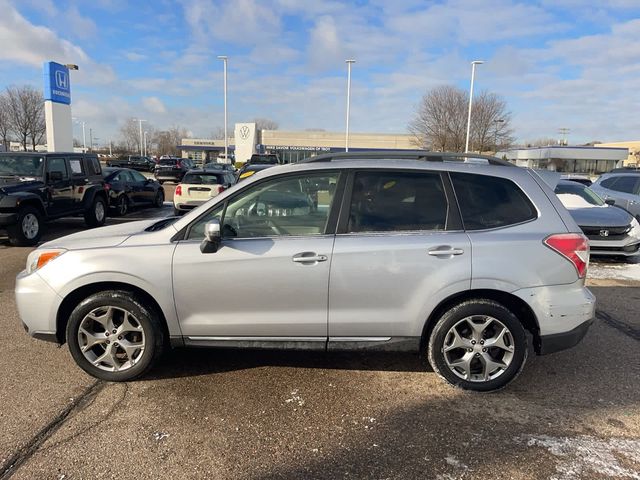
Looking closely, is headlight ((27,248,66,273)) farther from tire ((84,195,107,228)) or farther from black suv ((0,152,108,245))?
tire ((84,195,107,228))

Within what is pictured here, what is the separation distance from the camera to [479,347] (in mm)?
3568

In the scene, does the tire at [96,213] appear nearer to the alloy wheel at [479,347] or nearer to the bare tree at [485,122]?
the alloy wheel at [479,347]

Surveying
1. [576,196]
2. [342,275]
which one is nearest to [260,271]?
[342,275]

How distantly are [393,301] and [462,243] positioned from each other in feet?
2.22

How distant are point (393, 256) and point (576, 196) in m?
7.96

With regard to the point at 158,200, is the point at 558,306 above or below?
above

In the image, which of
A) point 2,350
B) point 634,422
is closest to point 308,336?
point 634,422

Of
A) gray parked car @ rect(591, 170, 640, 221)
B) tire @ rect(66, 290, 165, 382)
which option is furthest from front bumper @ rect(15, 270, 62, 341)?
gray parked car @ rect(591, 170, 640, 221)

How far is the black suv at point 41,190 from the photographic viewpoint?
8883 mm

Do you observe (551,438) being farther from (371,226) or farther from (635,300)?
(635,300)

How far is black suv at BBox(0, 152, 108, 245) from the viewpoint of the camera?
888 centimetres

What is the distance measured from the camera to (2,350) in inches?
169

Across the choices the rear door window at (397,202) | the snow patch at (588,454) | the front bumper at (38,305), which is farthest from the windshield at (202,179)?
the snow patch at (588,454)

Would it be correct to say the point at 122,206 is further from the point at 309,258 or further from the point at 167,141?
the point at 167,141
